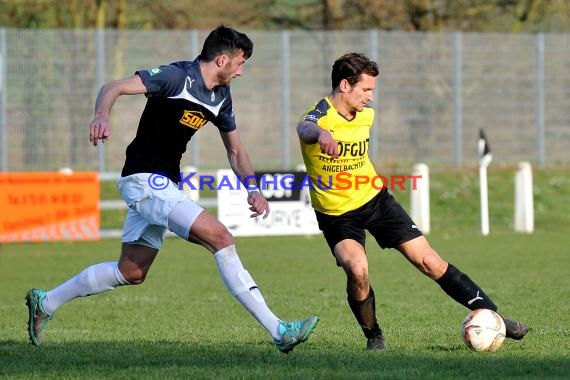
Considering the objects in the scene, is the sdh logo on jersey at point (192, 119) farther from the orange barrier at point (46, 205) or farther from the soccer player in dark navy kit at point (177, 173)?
the orange barrier at point (46, 205)

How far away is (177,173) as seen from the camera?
818 cm

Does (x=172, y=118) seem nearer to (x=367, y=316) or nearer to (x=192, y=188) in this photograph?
(x=367, y=316)

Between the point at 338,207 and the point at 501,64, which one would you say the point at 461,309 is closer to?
the point at 338,207

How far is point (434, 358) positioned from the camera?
7.63 meters

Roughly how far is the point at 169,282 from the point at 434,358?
7963mm

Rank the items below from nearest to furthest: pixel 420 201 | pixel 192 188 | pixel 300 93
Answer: pixel 192 188, pixel 420 201, pixel 300 93

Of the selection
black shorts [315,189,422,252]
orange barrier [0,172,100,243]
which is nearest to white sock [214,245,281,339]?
black shorts [315,189,422,252]

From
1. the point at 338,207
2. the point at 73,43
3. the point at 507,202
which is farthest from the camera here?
the point at 507,202

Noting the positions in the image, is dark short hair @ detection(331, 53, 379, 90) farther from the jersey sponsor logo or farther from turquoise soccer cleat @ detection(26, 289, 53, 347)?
turquoise soccer cleat @ detection(26, 289, 53, 347)

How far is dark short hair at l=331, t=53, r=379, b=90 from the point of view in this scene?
8328 mm

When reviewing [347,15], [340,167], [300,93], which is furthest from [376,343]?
[347,15]

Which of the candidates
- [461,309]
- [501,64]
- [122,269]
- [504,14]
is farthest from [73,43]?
[122,269]

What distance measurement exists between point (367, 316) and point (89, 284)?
1910 mm

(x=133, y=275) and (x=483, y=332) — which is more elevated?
(x=133, y=275)
